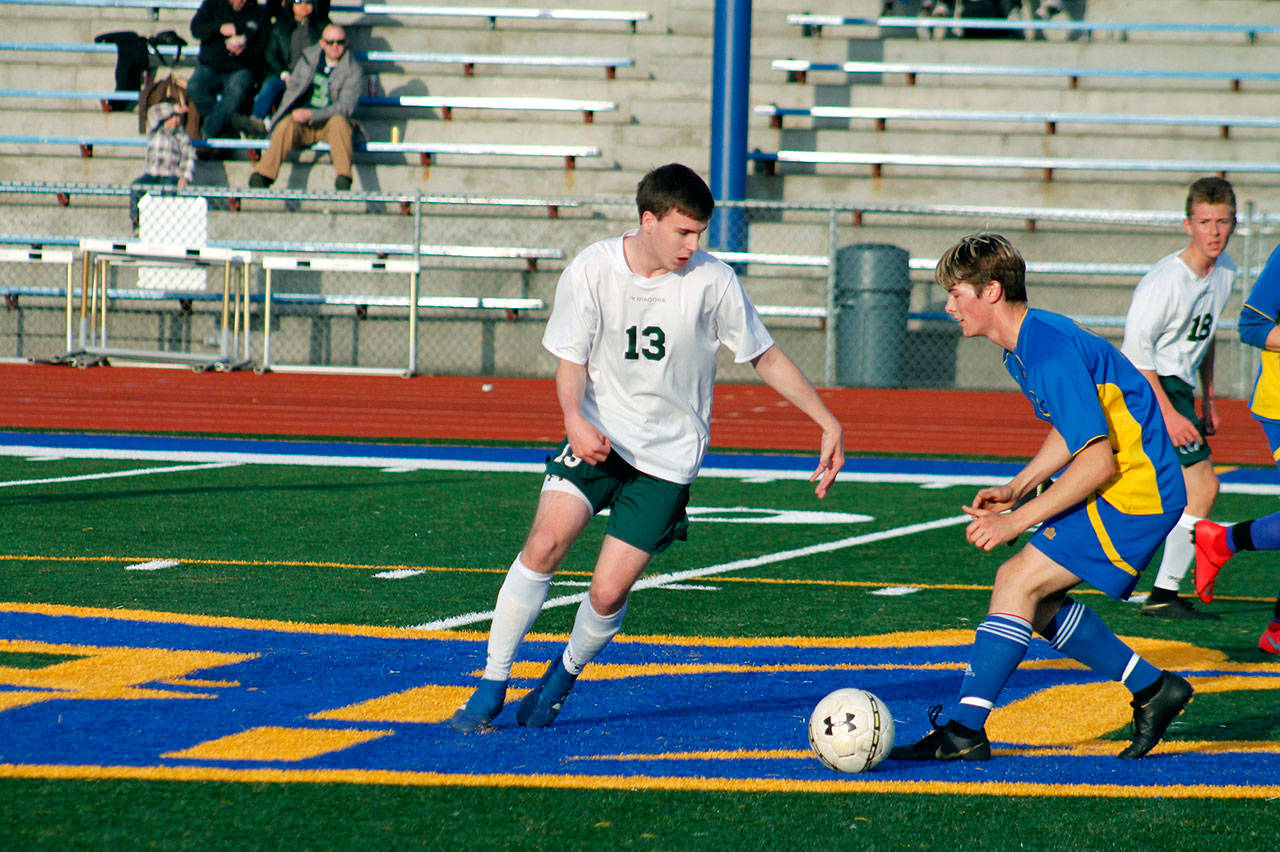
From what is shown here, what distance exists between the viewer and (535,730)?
457cm

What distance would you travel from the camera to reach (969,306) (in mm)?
4320

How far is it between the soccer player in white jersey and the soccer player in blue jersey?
23.7 inches

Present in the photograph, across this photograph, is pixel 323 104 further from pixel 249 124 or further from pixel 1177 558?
pixel 1177 558

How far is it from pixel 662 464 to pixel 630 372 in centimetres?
29

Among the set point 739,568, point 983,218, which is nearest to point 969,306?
point 739,568

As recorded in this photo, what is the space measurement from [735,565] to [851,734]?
12.1 feet

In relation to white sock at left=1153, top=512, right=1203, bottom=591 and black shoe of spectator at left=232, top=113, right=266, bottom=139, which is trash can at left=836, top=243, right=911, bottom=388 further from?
white sock at left=1153, top=512, right=1203, bottom=591

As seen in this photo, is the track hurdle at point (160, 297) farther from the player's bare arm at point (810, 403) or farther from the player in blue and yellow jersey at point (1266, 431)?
the player's bare arm at point (810, 403)

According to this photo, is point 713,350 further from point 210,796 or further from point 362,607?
point 362,607

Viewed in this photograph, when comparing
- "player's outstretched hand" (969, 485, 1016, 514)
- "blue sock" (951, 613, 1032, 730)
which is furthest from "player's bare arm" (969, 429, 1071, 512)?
"blue sock" (951, 613, 1032, 730)

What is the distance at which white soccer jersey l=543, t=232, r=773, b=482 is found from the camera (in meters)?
4.64

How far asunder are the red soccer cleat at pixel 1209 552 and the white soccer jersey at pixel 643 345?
2343 mm

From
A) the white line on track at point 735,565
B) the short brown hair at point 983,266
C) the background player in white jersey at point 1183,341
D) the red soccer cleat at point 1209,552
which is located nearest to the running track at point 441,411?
the white line on track at point 735,565

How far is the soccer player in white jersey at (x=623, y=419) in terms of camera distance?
4.59m
